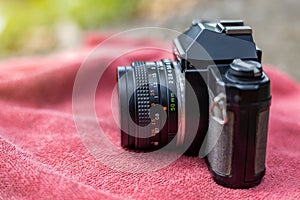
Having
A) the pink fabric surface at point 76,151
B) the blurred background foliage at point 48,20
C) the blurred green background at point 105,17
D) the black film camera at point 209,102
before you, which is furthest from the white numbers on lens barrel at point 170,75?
the blurred background foliage at point 48,20

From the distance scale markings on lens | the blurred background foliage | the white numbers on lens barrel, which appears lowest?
the blurred background foliage

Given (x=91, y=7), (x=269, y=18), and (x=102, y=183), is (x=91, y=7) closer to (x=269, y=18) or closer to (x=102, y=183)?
(x=269, y=18)

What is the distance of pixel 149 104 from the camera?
2.26ft

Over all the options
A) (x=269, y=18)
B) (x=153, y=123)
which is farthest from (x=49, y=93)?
(x=269, y=18)

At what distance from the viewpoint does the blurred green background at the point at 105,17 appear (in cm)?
168

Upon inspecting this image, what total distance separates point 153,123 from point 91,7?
1290mm

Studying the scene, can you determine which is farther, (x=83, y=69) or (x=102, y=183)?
(x=83, y=69)

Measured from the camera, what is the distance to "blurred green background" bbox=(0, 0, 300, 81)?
168cm

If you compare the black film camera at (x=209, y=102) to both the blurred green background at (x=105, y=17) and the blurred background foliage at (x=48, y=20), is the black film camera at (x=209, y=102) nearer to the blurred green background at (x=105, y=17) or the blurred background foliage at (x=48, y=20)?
the blurred green background at (x=105, y=17)

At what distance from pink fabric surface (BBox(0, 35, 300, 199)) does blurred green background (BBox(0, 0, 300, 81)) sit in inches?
26.4

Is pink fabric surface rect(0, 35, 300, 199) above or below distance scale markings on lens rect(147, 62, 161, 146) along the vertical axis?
below

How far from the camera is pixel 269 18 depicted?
5.47 ft

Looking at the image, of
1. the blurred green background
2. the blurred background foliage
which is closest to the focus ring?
the blurred green background

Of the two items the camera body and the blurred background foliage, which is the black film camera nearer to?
the camera body
